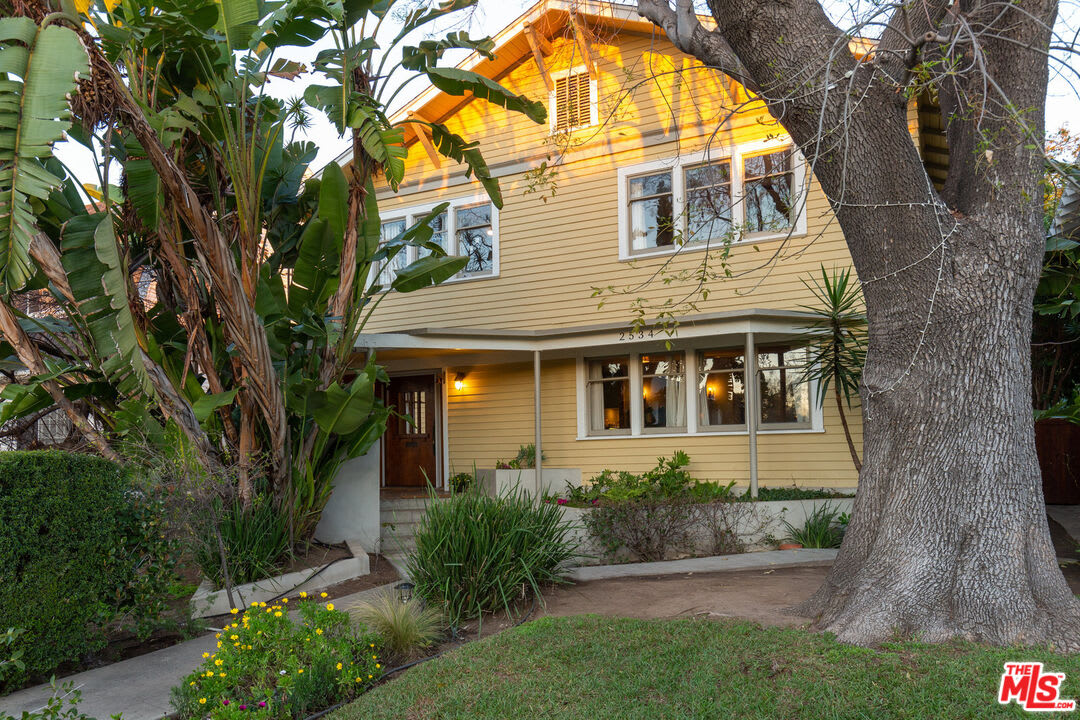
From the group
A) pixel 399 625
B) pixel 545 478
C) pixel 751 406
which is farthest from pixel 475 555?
pixel 545 478

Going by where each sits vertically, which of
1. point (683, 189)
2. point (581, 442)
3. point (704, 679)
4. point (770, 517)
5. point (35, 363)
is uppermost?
point (683, 189)

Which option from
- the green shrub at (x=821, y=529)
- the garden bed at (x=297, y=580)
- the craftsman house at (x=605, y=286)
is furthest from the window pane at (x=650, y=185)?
the garden bed at (x=297, y=580)

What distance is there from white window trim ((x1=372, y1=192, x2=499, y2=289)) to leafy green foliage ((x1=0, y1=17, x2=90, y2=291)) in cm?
812

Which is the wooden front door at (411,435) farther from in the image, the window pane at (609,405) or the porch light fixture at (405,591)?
the porch light fixture at (405,591)

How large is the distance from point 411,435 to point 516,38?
745 centimetres

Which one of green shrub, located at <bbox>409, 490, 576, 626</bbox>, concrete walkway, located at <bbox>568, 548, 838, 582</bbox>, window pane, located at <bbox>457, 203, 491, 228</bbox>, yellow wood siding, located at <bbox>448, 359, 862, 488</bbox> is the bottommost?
concrete walkway, located at <bbox>568, 548, 838, 582</bbox>

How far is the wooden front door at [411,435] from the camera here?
1533cm

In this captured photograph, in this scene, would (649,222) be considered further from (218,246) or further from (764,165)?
(218,246)

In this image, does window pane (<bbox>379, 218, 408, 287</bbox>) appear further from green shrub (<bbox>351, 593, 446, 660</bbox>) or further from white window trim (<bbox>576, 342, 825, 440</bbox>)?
green shrub (<bbox>351, 593, 446, 660</bbox>)

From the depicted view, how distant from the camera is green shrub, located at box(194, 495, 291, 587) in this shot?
773 cm

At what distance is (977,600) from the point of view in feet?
17.2

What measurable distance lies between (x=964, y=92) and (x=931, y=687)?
414cm

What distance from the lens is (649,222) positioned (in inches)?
523

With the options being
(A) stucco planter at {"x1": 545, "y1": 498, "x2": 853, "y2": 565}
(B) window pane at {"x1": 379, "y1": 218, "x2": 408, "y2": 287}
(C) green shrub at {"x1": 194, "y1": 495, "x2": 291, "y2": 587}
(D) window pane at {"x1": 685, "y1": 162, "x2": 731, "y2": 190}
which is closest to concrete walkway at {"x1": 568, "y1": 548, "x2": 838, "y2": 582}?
(A) stucco planter at {"x1": 545, "y1": 498, "x2": 853, "y2": 565}
